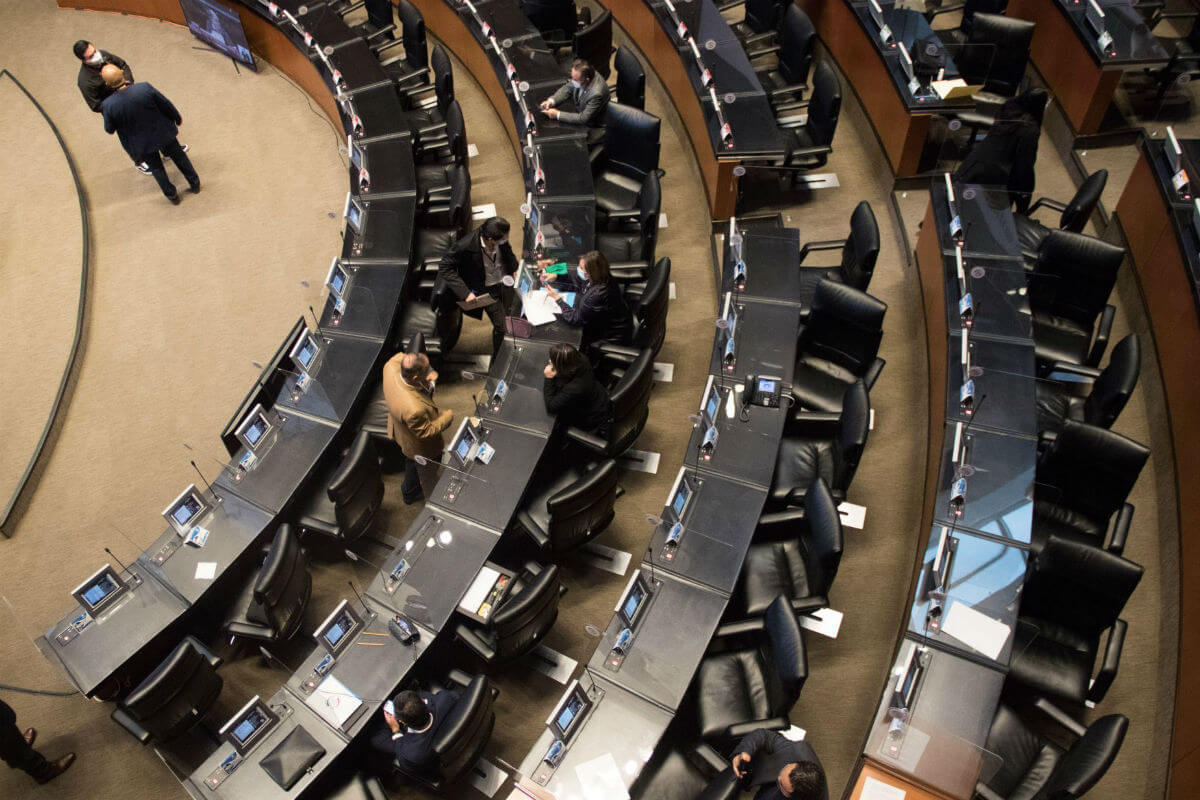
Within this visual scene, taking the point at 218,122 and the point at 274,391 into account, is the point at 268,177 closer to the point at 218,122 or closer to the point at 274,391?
the point at 218,122

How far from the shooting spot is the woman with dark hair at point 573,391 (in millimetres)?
5488

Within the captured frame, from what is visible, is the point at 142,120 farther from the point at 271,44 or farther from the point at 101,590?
the point at 101,590

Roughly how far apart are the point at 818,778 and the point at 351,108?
23.0ft

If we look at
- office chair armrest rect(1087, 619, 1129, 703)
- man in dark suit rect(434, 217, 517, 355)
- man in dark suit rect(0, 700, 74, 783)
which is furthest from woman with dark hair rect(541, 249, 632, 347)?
man in dark suit rect(0, 700, 74, 783)

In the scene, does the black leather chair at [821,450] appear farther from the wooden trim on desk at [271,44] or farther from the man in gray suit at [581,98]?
the wooden trim on desk at [271,44]

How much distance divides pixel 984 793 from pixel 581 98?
6071mm

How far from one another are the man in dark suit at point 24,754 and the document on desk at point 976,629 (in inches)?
202

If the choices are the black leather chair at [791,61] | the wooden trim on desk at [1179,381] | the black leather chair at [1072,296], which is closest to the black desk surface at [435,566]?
the wooden trim on desk at [1179,381]

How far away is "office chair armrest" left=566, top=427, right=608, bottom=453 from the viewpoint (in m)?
5.78

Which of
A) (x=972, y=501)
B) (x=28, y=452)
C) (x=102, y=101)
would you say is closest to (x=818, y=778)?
(x=972, y=501)

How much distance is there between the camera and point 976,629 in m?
4.65

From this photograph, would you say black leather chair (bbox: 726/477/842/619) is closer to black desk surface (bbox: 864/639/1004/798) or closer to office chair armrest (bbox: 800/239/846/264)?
black desk surface (bbox: 864/639/1004/798)

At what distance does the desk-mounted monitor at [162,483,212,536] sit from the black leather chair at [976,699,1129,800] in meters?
4.64

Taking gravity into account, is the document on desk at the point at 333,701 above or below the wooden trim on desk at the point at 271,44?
below
